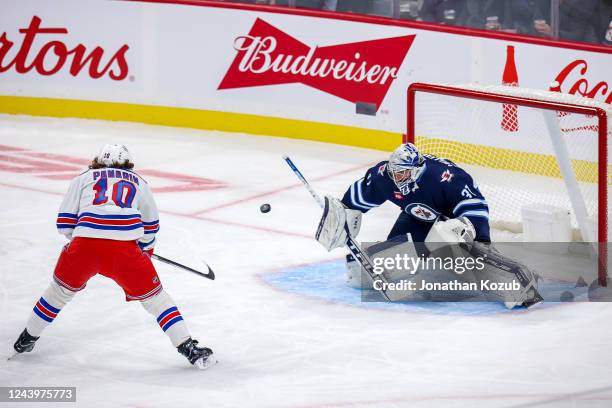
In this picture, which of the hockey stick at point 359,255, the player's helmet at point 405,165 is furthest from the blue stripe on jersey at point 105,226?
the player's helmet at point 405,165

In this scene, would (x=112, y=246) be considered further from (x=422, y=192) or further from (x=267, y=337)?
(x=422, y=192)

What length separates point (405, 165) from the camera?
602cm

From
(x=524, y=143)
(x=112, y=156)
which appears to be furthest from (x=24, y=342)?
(x=524, y=143)

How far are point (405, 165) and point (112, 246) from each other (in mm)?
1613

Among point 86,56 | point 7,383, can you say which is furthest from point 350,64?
point 7,383

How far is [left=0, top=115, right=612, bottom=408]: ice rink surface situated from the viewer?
16.2 feet

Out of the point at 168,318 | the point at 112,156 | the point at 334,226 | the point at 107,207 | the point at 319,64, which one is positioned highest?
the point at 319,64

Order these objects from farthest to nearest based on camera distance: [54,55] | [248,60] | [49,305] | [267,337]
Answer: [54,55] < [248,60] < [267,337] < [49,305]

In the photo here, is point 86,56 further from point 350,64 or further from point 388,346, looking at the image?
point 388,346

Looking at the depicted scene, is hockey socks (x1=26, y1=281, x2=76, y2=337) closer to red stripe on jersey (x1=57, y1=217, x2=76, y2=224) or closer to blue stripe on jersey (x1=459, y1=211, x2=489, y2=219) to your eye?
red stripe on jersey (x1=57, y1=217, x2=76, y2=224)

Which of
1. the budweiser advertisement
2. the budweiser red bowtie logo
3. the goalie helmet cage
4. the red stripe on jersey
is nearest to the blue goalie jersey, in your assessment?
the goalie helmet cage

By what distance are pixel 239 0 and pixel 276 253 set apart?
12.7 ft

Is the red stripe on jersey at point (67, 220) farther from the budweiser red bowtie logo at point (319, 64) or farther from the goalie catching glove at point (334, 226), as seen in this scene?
the budweiser red bowtie logo at point (319, 64)

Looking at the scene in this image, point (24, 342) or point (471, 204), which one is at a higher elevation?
point (471, 204)
